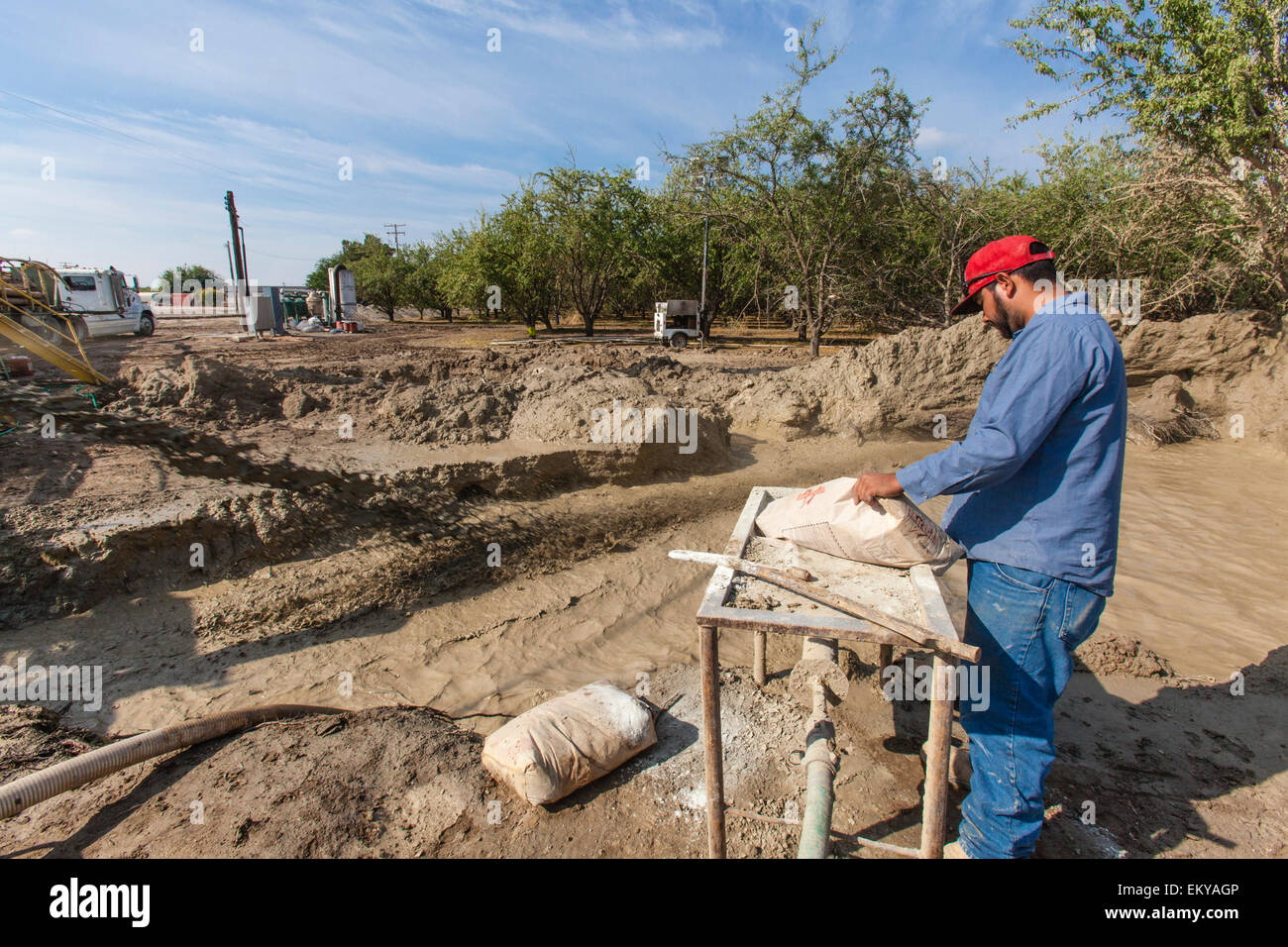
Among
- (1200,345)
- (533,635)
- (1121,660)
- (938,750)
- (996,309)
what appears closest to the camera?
(938,750)

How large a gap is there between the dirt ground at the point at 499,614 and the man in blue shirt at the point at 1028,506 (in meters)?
0.72

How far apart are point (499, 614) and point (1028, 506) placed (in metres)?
3.47

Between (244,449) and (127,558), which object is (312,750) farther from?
(244,449)

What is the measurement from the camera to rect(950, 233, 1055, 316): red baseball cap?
6.87 feet

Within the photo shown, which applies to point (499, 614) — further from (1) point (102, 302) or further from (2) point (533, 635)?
(1) point (102, 302)

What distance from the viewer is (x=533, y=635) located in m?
4.29

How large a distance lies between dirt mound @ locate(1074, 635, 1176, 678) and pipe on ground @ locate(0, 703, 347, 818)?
4484 millimetres

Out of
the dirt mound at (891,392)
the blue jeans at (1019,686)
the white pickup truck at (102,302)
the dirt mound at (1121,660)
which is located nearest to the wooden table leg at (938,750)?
the blue jeans at (1019,686)

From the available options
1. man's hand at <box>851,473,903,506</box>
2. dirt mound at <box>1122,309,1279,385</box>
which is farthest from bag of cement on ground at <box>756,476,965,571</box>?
dirt mound at <box>1122,309,1279,385</box>

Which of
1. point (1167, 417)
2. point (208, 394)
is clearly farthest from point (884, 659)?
point (1167, 417)

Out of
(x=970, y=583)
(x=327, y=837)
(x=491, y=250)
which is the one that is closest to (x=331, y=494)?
(x=327, y=837)

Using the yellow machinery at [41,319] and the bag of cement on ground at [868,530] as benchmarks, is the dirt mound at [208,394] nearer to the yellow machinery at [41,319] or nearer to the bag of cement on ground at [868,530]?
the yellow machinery at [41,319]

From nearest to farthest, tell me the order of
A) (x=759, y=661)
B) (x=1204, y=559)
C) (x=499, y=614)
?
(x=759, y=661) < (x=499, y=614) < (x=1204, y=559)

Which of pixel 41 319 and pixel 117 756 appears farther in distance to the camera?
pixel 41 319
